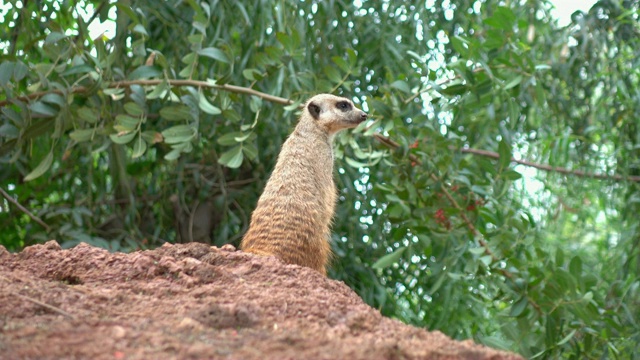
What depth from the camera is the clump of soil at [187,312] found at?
5.10 feet

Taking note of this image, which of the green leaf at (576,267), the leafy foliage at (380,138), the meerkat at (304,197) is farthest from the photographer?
the leafy foliage at (380,138)

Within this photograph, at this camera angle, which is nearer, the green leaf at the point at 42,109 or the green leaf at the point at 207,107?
the green leaf at the point at 42,109

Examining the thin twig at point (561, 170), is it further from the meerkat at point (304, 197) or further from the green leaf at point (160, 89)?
the green leaf at point (160, 89)

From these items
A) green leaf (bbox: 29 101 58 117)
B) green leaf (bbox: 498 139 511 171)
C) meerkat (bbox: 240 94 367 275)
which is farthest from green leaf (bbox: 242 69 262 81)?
green leaf (bbox: 498 139 511 171)

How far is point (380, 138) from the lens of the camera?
3691 millimetres

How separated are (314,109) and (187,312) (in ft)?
6.61

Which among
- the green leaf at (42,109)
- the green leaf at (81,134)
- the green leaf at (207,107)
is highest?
the green leaf at (207,107)

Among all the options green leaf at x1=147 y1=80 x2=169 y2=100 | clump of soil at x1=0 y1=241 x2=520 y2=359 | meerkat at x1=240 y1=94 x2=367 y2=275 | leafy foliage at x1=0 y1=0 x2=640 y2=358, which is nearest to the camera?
clump of soil at x1=0 y1=241 x2=520 y2=359

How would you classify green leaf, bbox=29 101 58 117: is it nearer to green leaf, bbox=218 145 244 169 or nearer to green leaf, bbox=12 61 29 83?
green leaf, bbox=12 61 29 83

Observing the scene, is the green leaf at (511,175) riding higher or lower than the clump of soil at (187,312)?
higher

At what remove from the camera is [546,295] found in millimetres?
3402

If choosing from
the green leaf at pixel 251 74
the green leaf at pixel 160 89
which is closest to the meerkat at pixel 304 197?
the green leaf at pixel 251 74

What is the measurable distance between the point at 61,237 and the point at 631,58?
2.79m

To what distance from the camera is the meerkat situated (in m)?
3.17
